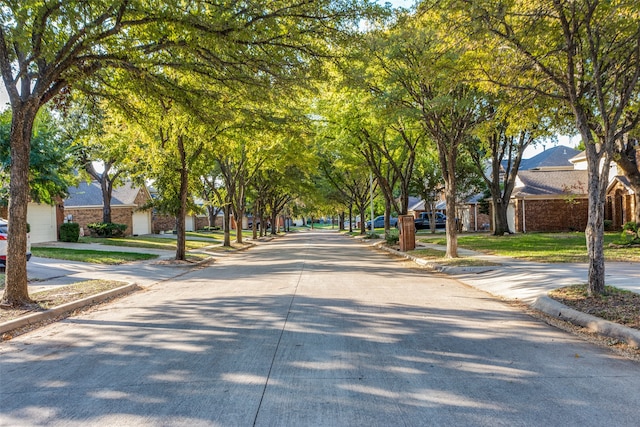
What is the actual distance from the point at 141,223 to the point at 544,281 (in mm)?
37670

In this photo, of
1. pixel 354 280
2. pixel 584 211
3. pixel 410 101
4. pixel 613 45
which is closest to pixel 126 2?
pixel 354 280

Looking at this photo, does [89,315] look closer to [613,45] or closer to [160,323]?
[160,323]

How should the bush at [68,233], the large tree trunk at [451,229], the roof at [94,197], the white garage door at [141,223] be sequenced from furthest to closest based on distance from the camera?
the white garage door at [141,223]
the roof at [94,197]
the bush at [68,233]
the large tree trunk at [451,229]

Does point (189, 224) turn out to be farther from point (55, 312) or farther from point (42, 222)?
point (55, 312)

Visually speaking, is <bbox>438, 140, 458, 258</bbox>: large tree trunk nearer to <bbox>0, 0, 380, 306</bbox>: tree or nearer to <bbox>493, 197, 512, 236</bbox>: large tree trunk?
<bbox>0, 0, 380, 306</bbox>: tree

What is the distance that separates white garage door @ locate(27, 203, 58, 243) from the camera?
26047 millimetres

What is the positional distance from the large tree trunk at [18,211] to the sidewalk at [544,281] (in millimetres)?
9276

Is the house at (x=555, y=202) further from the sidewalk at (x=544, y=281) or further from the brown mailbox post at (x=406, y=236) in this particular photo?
the sidewalk at (x=544, y=281)

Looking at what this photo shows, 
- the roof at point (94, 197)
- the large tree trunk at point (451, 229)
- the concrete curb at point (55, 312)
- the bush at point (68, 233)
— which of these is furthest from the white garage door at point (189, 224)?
the concrete curb at point (55, 312)

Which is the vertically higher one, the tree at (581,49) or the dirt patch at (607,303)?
the tree at (581,49)

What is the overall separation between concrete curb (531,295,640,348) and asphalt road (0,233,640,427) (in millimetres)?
503

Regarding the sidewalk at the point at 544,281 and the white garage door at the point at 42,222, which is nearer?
the sidewalk at the point at 544,281

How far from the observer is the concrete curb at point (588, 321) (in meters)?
6.18

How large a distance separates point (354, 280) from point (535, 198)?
26.1 meters
